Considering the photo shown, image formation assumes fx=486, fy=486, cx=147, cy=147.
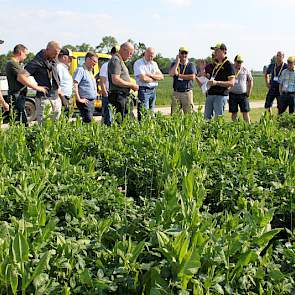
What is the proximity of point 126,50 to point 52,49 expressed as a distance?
1.27 m

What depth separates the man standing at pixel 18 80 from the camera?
23.2 ft

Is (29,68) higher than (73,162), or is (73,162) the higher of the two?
(29,68)

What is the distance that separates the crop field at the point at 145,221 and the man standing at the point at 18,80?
9.30ft

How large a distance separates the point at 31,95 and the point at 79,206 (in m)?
10.7

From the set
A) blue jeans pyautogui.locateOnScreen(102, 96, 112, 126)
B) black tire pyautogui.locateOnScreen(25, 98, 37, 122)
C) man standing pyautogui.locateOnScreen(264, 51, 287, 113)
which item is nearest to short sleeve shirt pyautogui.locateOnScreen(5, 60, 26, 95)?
blue jeans pyautogui.locateOnScreen(102, 96, 112, 126)

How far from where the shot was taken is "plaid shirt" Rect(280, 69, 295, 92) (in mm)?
10984

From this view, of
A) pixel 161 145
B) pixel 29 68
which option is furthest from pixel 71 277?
pixel 29 68

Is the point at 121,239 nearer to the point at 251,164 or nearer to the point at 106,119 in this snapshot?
the point at 251,164

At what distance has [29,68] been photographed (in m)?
7.11

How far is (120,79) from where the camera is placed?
7.49 m

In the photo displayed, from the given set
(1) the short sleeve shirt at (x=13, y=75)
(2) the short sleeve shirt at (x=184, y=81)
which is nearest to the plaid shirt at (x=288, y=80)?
(2) the short sleeve shirt at (x=184, y=81)

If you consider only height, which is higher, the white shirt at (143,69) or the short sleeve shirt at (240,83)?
the white shirt at (143,69)

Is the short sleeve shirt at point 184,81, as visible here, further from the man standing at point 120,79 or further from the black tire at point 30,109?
the black tire at point 30,109

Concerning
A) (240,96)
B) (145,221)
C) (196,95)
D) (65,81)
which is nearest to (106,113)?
(65,81)
